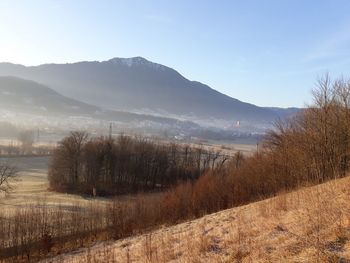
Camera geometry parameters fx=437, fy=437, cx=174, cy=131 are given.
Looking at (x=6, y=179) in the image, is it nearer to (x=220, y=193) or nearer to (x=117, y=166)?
(x=117, y=166)

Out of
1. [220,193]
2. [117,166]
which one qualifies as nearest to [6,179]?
[117,166]

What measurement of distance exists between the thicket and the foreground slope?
203 ft

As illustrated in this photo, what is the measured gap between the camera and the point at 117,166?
87.6 meters

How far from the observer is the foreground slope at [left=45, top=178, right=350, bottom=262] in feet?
30.6

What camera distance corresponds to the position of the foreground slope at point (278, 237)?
933 centimetres

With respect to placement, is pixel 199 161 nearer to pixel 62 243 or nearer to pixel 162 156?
pixel 162 156

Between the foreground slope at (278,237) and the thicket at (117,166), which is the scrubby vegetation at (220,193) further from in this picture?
the thicket at (117,166)

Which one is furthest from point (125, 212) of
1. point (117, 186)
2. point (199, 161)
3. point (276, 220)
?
point (199, 161)

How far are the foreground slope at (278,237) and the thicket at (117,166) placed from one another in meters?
61.9

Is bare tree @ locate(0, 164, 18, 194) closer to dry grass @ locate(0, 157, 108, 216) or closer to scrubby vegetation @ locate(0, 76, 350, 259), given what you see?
dry grass @ locate(0, 157, 108, 216)

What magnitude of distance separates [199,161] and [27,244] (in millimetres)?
71512

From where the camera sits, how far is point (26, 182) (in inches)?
3169

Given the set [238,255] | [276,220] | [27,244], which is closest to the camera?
[238,255]

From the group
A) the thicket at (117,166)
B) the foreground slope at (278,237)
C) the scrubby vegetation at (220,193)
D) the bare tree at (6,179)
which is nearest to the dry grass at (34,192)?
the bare tree at (6,179)
